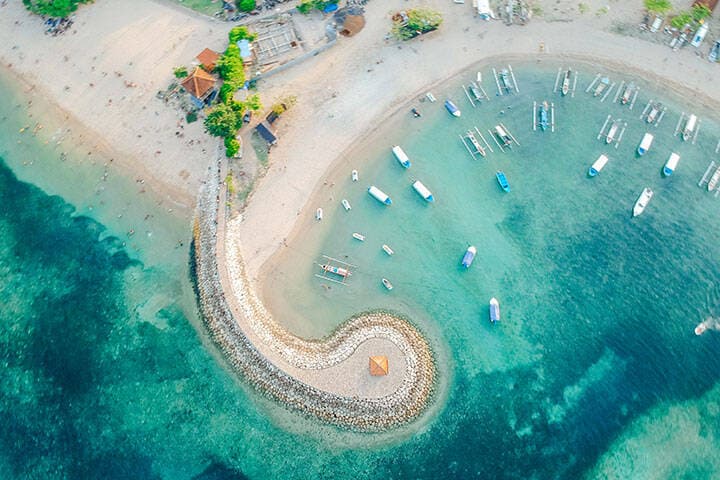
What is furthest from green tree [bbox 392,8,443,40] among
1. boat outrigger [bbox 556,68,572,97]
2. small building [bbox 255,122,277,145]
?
small building [bbox 255,122,277,145]

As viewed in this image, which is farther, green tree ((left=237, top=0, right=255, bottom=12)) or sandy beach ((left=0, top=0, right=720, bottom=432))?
green tree ((left=237, top=0, right=255, bottom=12))

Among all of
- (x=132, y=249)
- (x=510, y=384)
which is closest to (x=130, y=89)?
(x=132, y=249)

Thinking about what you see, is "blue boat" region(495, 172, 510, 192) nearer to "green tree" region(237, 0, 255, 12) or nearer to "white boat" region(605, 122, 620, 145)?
"white boat" region(605, 122, 620, 145)

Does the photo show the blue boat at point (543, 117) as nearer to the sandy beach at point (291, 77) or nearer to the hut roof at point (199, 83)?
the sandy beach at point (291, 77)

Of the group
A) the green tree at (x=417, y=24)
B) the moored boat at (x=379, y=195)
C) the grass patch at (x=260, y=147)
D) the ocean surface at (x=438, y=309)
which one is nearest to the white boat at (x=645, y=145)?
the ocean surface at (x=438, y=309)

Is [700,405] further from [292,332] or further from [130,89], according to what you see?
[130,89]

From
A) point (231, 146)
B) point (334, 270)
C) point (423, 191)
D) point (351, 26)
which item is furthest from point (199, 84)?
point (423, 191)

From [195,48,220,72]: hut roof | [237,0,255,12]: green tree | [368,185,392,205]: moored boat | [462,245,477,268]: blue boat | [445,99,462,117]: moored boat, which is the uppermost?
[237,0,255,12]: green tree
